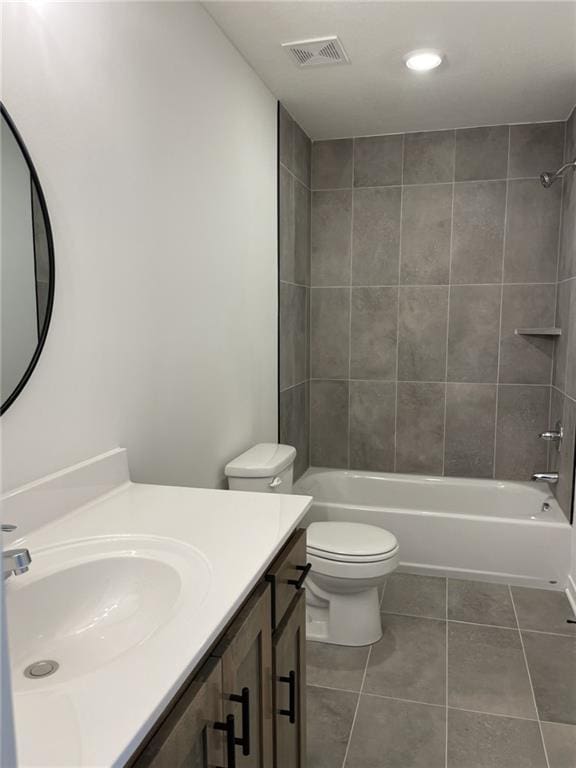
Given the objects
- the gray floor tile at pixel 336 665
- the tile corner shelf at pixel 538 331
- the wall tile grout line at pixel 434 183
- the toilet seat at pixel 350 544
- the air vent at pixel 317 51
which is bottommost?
the gray floor tile at pixel 336 665

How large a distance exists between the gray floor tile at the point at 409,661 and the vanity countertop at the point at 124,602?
1.14 meters

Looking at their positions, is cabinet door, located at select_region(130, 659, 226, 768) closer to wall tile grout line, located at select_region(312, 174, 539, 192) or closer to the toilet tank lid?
→ the toilet tank lid

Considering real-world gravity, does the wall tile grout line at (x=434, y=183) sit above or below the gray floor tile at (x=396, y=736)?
above

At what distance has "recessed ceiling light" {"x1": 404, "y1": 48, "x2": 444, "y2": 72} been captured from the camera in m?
2.51

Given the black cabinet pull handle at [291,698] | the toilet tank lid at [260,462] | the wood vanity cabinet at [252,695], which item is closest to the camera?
the wood vanity cabinet at [252,695]

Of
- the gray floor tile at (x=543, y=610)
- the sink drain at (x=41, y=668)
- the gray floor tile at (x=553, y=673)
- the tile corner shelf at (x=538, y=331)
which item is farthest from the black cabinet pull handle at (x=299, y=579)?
the tile corner shelf at (x=538, y=331)

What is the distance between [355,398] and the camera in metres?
3.88

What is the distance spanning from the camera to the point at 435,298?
145 inches

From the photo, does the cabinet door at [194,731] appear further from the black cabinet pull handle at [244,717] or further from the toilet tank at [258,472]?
the toilet tank at [258,472]

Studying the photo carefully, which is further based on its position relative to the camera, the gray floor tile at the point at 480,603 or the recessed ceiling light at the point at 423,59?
the gray floor tile at the point at 480,603

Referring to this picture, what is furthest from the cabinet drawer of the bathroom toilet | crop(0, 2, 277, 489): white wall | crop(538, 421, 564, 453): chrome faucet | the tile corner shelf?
the tile corner shelf

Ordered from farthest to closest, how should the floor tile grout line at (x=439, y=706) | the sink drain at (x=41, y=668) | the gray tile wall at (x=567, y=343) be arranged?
the gray tile wall at (x=567, y=343), the floor tile grout line at (x=439, y=706), the sink drain at (x=41, y=668)

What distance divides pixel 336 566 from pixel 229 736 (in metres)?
1.49

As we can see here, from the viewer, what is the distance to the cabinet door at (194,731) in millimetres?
791
